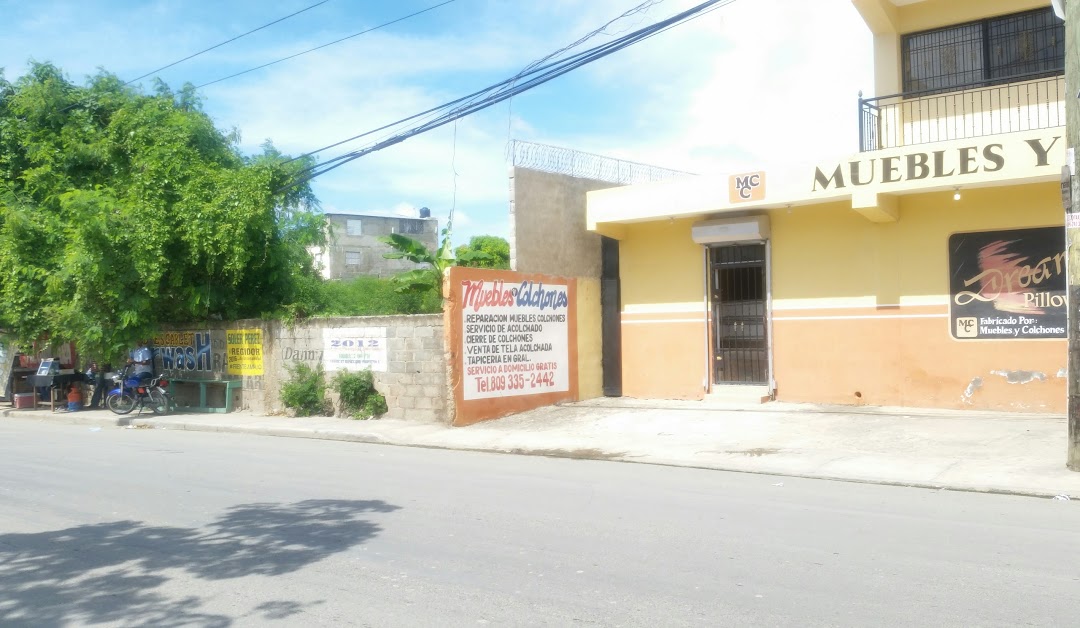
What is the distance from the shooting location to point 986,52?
1552 centimetres

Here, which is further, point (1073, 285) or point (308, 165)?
point (308, 165)

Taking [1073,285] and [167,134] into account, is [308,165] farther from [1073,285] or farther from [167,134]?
[1073,285]

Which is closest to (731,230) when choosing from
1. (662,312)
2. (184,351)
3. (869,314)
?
(662,312)

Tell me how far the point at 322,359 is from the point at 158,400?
15.0ft

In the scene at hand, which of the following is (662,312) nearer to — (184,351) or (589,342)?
(589,342)

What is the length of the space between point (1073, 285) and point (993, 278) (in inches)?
193

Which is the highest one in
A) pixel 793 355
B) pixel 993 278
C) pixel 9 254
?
pixel 9 254

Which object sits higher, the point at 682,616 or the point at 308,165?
the point at 308,165

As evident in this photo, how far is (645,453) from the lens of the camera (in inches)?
512

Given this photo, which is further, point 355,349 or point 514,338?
point 355,349

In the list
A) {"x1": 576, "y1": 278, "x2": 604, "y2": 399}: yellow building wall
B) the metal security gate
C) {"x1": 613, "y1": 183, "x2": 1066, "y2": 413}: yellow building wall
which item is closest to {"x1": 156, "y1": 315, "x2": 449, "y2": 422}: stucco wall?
{"x1": 576, "y1": 278, "x2": 604, "y2": 399}: yellow building wall

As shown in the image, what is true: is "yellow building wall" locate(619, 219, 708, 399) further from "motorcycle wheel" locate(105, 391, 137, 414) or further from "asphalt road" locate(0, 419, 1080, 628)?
"motorcycle wheel" locate(105, 391, 137, 414)

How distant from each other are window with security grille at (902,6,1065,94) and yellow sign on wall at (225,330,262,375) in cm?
1434

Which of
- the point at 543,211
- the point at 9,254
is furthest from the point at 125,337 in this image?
the point at 543,211
